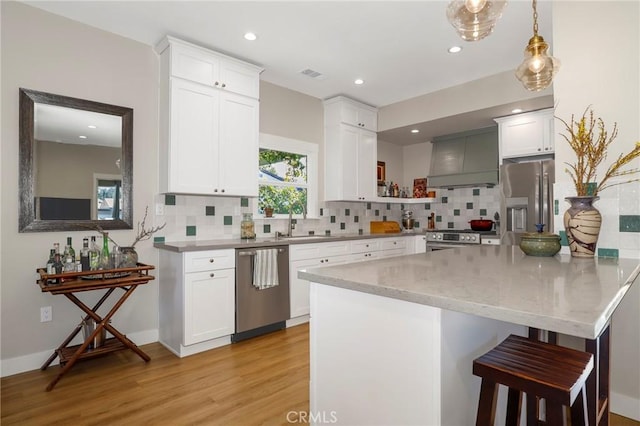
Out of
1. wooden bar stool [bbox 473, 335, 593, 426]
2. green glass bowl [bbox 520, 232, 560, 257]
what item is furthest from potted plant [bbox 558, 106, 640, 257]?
wooden bar stool [bbox 473, 335, 593, 426]

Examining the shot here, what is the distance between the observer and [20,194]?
247cm

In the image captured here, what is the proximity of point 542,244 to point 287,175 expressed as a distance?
9.63 feet

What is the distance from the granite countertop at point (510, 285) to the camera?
85cm

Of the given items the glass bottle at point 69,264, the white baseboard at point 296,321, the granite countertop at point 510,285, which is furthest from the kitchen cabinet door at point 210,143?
the granite countertop at point 510,285

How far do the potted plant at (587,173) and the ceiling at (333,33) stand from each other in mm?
1097

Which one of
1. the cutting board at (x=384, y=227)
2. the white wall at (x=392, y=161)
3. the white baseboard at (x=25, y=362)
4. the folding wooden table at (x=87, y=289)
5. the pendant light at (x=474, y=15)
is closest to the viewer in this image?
the pendant light at (x=474, y=15)

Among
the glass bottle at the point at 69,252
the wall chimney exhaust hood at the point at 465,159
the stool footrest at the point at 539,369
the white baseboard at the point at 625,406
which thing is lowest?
the white baseboard at the point at 625,406

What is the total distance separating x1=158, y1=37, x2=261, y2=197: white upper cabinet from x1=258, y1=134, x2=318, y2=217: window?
A: 0.50 m

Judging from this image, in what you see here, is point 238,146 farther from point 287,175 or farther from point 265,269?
point 265,269

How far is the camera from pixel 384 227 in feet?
17.3

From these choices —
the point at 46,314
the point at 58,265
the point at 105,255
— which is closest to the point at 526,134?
the point at 105,255

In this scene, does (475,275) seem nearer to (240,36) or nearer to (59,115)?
(240,36)

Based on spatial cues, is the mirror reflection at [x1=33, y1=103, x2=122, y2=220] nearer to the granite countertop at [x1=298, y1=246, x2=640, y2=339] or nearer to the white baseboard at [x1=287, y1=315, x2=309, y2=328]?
the white baseboard at [x1=287, y1=315, x2=309, y2=328]

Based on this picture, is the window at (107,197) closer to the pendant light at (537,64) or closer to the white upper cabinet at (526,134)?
the pendant light at (537,64)
